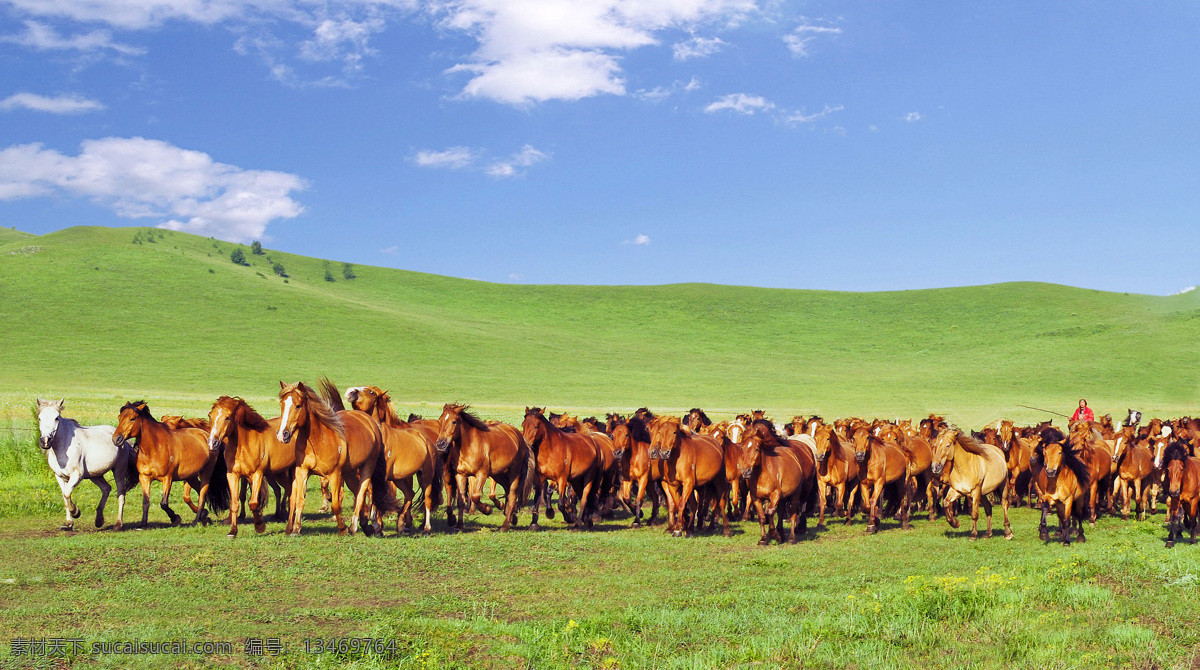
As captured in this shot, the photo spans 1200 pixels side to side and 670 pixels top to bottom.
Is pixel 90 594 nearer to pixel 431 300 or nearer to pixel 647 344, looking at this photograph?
pixel 647 344

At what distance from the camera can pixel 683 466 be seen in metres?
15.6

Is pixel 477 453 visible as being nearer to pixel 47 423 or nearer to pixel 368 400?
pixel 368 400

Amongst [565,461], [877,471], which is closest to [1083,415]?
[877,471]

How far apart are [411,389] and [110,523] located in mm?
42970

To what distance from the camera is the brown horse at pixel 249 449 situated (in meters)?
13.6

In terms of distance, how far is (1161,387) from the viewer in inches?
2579

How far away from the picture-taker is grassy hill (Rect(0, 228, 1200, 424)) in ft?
193

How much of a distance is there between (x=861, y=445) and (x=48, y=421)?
1415 cm

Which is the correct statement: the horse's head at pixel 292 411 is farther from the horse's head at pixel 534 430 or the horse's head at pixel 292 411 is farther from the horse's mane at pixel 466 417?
the horse's head at pixel 534 430

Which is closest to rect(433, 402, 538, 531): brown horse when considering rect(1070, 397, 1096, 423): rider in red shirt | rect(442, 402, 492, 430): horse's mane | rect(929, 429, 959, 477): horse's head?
rect(442, 402, 492, 430): horse's mane

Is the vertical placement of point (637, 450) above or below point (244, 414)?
below

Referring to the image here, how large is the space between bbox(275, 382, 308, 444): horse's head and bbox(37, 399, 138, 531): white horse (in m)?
3.12

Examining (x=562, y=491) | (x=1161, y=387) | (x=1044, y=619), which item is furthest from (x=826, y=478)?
(x=1161, y=387)

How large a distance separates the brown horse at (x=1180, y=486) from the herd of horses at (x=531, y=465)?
0.03 metres
